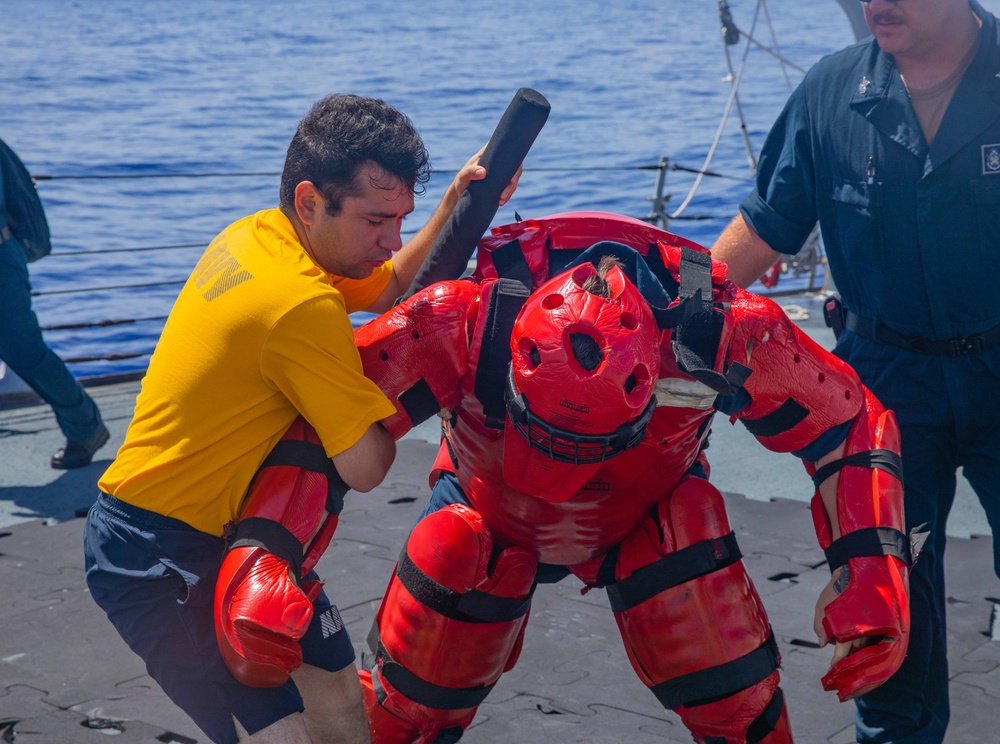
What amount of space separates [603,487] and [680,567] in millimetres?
226

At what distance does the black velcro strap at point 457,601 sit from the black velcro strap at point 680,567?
0.27m

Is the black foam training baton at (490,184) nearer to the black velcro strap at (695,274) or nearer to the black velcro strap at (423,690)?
the black velcro strap at (695,274)

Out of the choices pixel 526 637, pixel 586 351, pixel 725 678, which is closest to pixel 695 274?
pixel 586 351

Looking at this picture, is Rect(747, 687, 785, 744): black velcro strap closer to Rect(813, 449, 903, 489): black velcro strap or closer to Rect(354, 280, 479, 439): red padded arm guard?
Rect(813, 449, 903, 489): black velcro strap

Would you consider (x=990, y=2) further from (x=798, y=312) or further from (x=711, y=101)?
(x=711, y=101)

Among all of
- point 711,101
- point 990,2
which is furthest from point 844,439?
point 711,101

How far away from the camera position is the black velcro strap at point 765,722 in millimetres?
2312

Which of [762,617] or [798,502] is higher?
[762,617]

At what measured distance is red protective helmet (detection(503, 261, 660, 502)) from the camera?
1.93 m

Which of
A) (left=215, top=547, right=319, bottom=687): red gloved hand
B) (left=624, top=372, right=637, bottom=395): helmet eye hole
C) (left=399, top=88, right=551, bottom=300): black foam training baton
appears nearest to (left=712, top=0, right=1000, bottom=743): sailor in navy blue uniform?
(left=399, top=88, right=551, bottom=300): black foam training baton

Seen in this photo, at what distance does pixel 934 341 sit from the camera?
2.55 metres

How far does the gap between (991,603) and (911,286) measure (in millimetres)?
1543

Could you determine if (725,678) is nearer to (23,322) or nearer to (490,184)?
(490,184)

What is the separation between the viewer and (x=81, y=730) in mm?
2859
